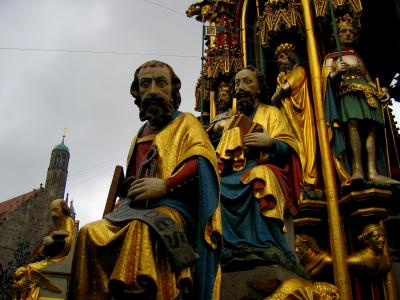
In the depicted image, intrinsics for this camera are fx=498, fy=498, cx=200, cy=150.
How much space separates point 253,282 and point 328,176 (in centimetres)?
245

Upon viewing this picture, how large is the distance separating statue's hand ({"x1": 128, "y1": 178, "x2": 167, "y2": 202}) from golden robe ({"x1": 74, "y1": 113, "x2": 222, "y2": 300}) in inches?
2.9

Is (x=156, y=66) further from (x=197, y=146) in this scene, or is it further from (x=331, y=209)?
(x=331, y=209)

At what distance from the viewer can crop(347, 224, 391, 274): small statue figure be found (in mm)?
4703

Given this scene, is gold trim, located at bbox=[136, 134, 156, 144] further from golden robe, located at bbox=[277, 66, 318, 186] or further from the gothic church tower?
the gothic church tower

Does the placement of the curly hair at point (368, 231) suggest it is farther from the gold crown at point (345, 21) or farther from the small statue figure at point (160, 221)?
the small statue figure at point (160, 221)

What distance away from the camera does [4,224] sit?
3878 centimetres

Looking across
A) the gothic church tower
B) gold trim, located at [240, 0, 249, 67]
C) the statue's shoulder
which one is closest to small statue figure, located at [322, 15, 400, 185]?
the statue's shoulder

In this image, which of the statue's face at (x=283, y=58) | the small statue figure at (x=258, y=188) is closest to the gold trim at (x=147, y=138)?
the small statue figure at (x=258, y=188)

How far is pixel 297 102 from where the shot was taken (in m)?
6.05

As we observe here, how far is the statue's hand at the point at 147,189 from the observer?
95.0 inches

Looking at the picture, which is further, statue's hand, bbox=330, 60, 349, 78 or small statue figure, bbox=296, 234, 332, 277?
statue's hand, bbox=330, 60, 349, 78

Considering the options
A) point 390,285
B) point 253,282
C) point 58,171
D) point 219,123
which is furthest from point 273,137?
point 58,171

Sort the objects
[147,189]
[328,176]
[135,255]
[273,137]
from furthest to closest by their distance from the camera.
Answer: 1. [328,176]
2. [273,137]
3. [147,189]
4. [135,255]

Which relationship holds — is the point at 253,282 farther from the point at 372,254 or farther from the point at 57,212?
the point at 57,212
